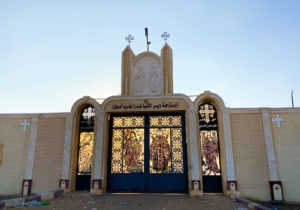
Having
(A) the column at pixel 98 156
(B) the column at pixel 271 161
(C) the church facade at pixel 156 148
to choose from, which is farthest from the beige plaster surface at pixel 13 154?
(B) the column at pixel 271 161

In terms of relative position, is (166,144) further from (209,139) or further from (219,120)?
(219,120)

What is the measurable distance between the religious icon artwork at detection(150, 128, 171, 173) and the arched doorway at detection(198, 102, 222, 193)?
49.6 inches

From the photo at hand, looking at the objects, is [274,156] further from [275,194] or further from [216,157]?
[216,157]

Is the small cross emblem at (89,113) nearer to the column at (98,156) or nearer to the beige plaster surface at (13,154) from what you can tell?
the column at (98,156)

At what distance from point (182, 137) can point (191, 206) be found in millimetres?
2667

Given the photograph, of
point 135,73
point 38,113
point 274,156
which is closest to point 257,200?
point 274,156

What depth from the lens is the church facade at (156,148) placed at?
7.52m

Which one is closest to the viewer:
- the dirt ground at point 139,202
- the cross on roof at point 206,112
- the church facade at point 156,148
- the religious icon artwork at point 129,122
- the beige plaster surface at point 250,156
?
the dirt ground at point 139,202

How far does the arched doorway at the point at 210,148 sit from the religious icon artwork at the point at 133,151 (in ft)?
7.41

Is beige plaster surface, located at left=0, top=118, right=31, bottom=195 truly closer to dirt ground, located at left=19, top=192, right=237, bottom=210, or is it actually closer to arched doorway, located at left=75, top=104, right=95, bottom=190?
arched doorway, located at left=75, top=104, right=95, bottom=190

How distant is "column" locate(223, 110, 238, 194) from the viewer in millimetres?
7307

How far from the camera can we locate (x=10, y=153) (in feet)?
28.3

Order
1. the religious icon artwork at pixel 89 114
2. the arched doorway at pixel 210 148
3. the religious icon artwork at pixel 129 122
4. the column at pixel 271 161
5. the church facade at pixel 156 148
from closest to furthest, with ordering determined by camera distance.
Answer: the column at pixel 271 161 → the church facade at pixel 156 148 → the arched doorway at pixel 210 148 → the religious icon artwork at pixel 129 122 → the religious icon artwork at pixel 89 114

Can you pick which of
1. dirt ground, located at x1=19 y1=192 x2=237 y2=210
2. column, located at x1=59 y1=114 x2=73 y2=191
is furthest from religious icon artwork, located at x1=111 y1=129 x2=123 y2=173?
column, located at x1=59 y1=114 x2=73 y2=191
